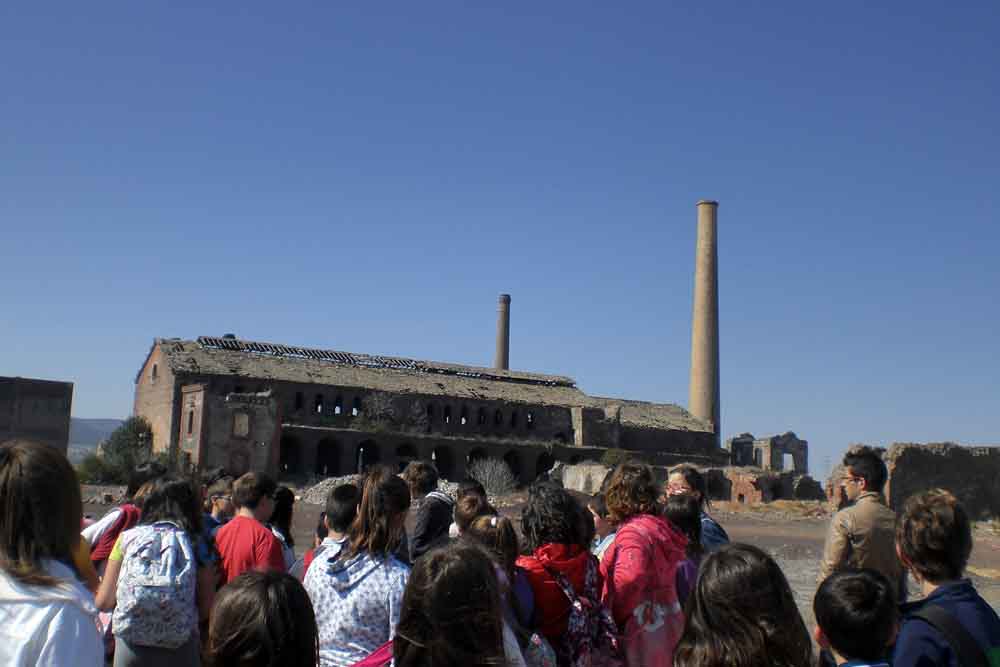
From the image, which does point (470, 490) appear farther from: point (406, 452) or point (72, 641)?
point (406, 452)

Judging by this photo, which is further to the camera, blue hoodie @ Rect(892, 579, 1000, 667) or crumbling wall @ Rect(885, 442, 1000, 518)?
crumbling wall @ Rect(885, 442, 1000, 518)

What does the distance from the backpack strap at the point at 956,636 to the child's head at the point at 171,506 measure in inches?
137

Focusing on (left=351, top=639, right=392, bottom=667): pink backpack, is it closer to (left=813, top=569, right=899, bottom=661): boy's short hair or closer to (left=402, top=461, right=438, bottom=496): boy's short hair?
(left=813, top=569, right=899, bottom=661): boy's short hair

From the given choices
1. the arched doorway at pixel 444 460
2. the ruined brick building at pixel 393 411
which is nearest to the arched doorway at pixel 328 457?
the ruined brick building at pixel 393 411

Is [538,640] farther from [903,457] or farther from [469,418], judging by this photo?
[469,418]

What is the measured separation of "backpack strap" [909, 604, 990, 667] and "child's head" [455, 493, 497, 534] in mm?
2697

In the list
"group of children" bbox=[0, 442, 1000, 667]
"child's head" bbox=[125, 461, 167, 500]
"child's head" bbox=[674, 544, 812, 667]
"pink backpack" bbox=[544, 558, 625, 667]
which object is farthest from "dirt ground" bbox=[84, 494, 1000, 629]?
"child's head" bbox=[674, 544, 812, 667]

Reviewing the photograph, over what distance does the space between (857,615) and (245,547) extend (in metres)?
3.48

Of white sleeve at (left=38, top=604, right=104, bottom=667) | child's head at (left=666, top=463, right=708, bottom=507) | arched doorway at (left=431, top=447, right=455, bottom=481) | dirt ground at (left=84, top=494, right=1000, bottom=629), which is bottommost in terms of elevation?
dirt ground at (left=84, top=494, right=1000, bottom=629)

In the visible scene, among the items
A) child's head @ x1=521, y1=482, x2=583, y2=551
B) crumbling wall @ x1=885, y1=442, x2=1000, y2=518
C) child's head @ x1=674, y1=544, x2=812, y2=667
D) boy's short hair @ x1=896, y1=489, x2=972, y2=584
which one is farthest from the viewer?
crumbling wall @ x1=885, y1=442, x2=1000, y2=518

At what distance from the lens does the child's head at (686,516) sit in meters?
5.46

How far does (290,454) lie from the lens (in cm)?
4422

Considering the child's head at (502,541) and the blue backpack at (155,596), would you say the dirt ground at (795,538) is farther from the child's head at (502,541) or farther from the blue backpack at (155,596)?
the blue backpack at (155,596)

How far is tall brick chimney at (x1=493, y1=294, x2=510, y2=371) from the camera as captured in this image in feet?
218
